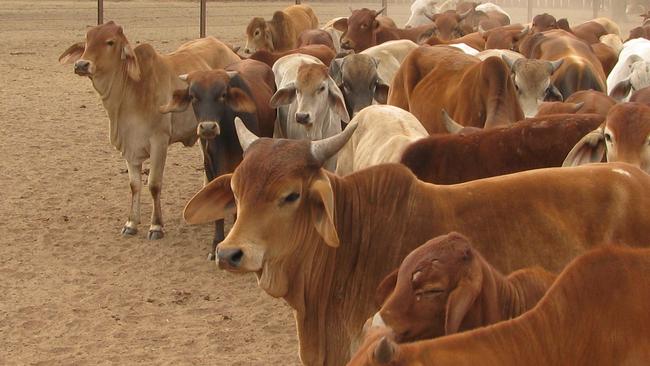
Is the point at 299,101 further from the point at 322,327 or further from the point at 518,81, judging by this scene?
the point at 322,327

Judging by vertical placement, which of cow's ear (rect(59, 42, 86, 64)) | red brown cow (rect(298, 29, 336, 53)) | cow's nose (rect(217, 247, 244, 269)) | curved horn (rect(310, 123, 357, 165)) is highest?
curved horn (rect(310, 123, 357, 165))

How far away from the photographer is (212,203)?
4.96 m

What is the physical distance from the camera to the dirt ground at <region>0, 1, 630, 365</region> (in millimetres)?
6516

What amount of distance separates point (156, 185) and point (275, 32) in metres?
6.77

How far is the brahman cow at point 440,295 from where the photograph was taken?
3.60 meters

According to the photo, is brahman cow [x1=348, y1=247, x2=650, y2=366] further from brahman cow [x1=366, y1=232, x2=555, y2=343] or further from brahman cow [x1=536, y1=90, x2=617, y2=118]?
brahman cow [x1=536, y1=90, x2=617, y2=118]

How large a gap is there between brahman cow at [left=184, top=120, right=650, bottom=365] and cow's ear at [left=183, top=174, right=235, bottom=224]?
0.11 ft

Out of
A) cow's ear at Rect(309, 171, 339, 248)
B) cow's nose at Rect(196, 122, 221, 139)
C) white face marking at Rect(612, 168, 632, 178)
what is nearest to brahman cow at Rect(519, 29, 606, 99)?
cow's nose at Rect(196, 122, 221, 139)

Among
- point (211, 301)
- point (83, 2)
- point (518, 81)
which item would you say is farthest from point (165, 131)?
point (83, 2)

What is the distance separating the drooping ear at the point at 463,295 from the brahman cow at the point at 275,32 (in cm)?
1136

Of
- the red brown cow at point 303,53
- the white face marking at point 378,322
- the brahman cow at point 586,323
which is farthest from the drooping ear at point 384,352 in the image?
the red brown cow at point 303,53

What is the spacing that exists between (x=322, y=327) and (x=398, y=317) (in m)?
1.23

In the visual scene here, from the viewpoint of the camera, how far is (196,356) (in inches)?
250

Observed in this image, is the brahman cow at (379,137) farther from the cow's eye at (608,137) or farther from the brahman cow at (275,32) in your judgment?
the brahman cow at (275,32)
